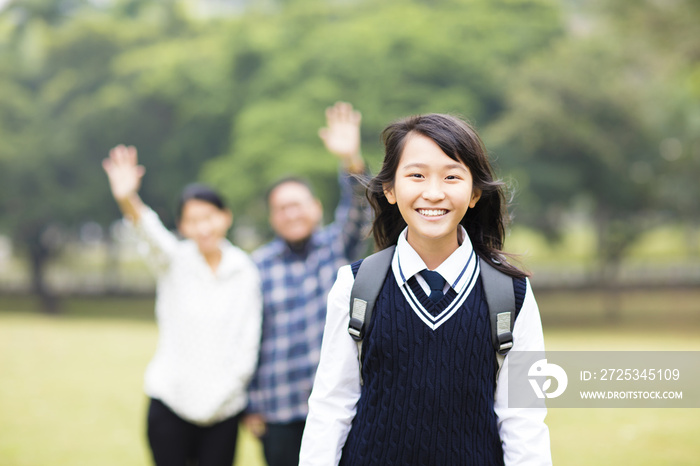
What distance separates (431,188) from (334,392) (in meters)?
0.54

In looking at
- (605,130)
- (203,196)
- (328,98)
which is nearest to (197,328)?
(203,196)

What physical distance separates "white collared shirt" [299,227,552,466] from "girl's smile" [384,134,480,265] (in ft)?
0.32

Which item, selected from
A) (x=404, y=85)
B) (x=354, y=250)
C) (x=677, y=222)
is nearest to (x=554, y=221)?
(x=677, y=222)

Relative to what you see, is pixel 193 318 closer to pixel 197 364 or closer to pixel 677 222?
pixel 197 364

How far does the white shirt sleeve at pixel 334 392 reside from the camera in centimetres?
174

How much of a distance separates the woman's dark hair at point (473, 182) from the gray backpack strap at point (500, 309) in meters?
0.05

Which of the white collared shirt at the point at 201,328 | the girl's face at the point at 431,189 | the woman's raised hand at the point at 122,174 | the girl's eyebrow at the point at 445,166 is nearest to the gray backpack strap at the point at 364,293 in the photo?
the girl's face at the point at 431,189

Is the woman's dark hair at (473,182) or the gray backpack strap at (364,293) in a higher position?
the woman's dark hair at (473,182)

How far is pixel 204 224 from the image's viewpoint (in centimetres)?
319

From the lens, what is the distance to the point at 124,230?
936 inches

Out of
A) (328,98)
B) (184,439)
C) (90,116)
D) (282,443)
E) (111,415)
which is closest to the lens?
(184,439)

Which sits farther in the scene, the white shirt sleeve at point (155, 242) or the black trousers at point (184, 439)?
the white shirt sleeve at point (155, 242)

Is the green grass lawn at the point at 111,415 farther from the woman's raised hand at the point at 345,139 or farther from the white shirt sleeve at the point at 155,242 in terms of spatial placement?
the woman's raised hand at the point at 345,139

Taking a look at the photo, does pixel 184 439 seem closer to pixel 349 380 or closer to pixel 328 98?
pixel 349 380
